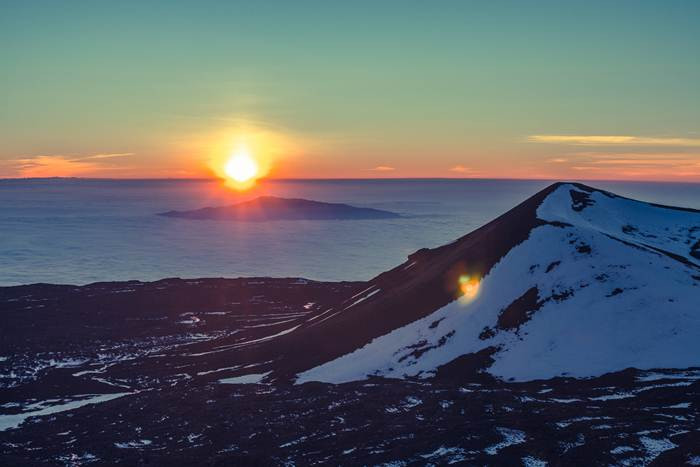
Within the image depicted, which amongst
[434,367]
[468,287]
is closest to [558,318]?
[468,287]

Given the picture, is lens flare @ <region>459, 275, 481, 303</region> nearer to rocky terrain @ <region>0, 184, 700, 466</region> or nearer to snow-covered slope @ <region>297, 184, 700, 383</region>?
snow-covered slope @ <region>297, 184, 700, 383</region>

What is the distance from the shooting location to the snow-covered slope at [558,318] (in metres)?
78.3

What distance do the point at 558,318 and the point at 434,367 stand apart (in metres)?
16.4

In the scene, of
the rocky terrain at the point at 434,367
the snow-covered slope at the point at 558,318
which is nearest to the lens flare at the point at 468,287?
the snow-covered slope at the point at 558,318

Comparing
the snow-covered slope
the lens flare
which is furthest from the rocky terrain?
the lens flare

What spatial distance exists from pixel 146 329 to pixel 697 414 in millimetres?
102887

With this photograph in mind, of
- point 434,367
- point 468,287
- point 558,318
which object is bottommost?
point 434,367

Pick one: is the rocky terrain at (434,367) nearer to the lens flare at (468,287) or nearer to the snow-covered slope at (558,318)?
the snow-covered slope at (558,318)

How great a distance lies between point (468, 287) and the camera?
98500 millimetres

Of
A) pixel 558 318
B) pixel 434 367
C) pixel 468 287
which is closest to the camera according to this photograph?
pixel 434 367

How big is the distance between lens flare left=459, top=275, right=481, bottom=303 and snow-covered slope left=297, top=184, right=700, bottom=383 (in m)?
0.28

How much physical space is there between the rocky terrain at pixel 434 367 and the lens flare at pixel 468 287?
39 cm

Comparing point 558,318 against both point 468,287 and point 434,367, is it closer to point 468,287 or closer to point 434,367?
point 468,287

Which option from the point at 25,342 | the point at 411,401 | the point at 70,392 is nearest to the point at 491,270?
the point at 411,401
